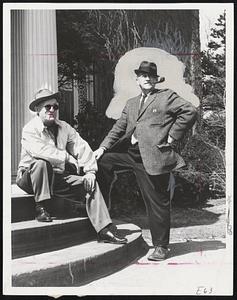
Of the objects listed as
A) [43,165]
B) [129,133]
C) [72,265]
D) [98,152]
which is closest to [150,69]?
[129,133]

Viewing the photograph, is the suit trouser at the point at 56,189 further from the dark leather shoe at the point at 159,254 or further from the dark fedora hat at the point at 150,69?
the dark fedora hat at the point at 150,69

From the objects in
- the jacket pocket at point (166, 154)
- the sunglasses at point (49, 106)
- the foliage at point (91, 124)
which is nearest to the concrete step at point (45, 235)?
the foliage at point (91, 124)

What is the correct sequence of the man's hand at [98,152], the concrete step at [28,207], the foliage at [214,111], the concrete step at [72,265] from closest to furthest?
1. the concrete step at [72,265]
2. the concrete step at [28,207]
3. the man's hand at [98,152]
4. the foliage at [214,111]

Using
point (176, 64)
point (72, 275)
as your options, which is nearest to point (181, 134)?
point (176, 64)

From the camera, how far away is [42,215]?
522cm

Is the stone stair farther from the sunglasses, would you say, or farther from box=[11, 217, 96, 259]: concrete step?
the sunglasses

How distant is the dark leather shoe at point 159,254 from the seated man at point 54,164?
1.18 ft

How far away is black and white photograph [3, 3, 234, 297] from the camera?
17.7ft

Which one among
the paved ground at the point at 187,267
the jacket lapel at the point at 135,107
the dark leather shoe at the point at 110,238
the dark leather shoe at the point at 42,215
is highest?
the jacket lapel at the point at 135,107

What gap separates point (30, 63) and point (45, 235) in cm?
174

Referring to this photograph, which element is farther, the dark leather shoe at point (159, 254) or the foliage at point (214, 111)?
the foliage at point (214, 111)

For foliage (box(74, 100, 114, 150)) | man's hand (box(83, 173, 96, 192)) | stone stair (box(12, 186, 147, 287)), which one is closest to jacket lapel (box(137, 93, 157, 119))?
foliage (box(74, 100, 114, 150))

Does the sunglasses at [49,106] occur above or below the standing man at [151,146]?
above

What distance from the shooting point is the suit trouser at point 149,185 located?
5.50 metres
